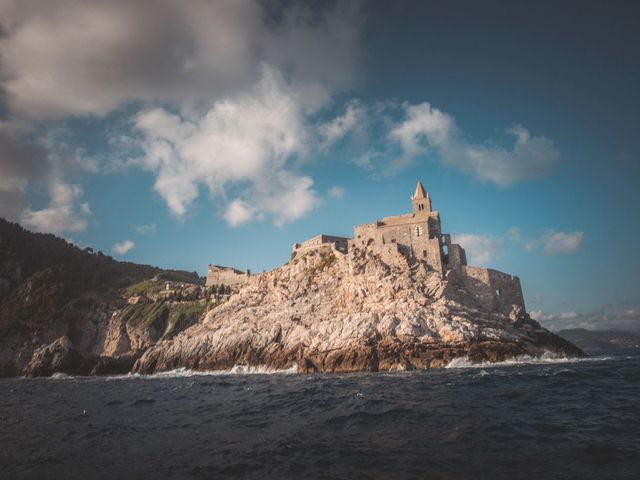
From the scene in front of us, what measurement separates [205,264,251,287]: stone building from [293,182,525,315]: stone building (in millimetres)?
47702

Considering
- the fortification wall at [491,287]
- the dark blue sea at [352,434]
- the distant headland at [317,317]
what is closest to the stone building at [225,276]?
the distant headland at [317,317]

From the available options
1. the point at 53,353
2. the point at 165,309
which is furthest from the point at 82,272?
the point at 53,353

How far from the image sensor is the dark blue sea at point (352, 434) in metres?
11.1

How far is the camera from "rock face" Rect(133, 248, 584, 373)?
44.0 meters

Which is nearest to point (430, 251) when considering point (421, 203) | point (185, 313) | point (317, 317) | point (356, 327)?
point (421, 203)

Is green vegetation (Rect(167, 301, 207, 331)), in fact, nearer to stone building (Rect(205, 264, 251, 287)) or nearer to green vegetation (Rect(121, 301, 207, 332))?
green vegetation (Rect(121, 301, 207, 332))

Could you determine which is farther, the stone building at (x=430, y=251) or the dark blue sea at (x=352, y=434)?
the stone building at (x=430, y=251)

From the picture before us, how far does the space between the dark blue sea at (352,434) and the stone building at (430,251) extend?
2982cm

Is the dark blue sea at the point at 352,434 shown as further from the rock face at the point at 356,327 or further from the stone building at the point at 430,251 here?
the stone building at the point at 430,251

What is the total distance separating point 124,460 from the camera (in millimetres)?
13016

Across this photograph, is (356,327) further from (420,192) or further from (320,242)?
(320,242)

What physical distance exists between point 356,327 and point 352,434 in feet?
114

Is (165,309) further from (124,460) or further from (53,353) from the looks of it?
(124,460)

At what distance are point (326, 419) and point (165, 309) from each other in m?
77.7
